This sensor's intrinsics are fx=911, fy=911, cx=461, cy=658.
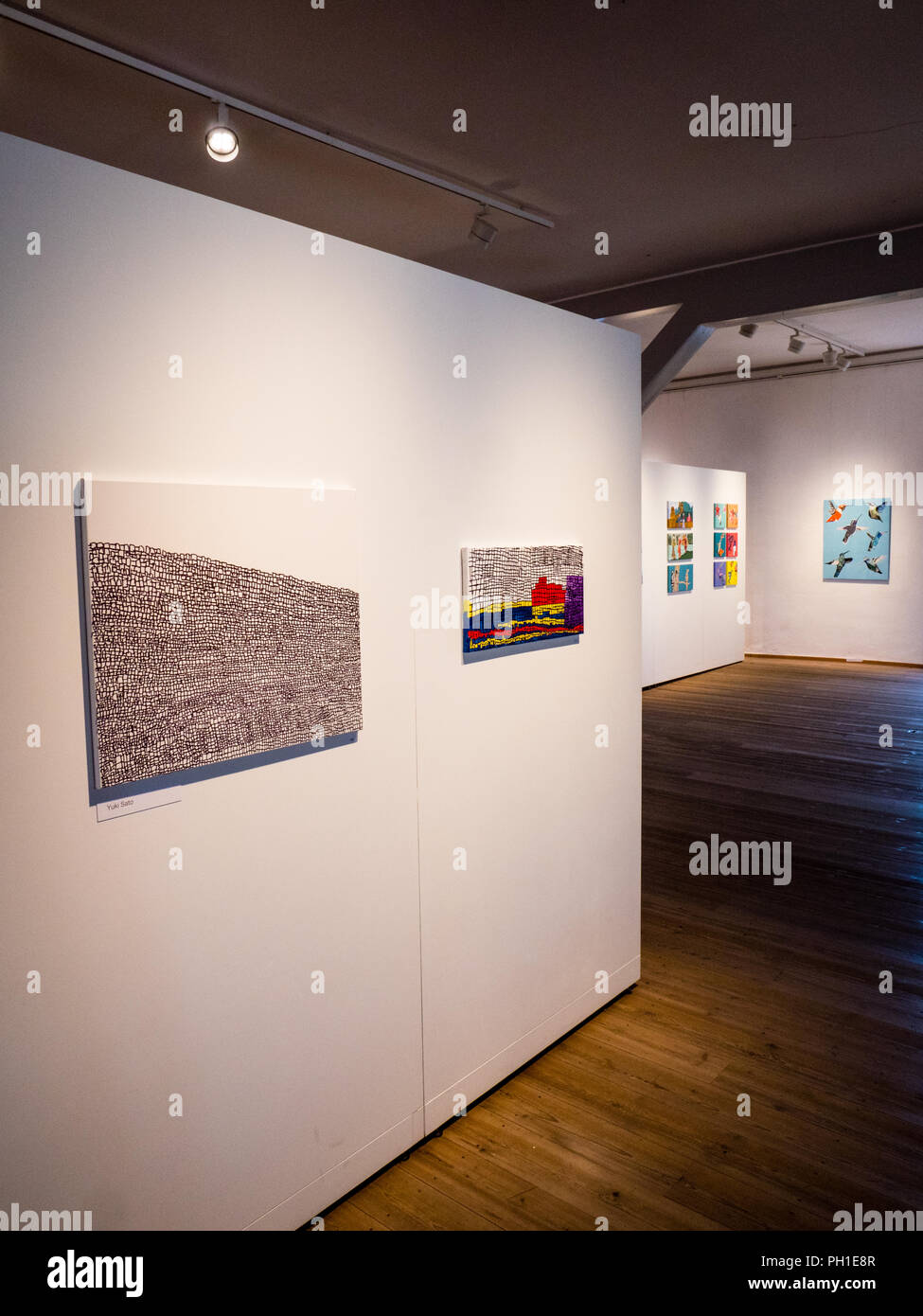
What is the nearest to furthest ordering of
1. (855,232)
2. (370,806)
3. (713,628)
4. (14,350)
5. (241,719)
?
(14,350)
(241,719)
(370,806)
(855,232)
(713,628)

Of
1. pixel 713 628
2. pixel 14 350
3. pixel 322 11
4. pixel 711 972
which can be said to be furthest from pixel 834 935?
pixel 713 628

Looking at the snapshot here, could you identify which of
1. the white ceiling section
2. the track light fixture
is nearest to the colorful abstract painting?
the track light fixture

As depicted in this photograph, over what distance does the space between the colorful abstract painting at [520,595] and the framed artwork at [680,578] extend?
8278 millimetres

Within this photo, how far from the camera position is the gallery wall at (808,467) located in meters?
12.0

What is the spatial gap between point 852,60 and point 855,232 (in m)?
2.60

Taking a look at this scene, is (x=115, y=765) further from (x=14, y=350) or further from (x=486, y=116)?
(x=486, y=116)

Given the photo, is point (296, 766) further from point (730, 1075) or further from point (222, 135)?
point (222, 135)

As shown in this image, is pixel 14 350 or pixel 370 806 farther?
pixel 370 806

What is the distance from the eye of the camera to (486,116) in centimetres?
444

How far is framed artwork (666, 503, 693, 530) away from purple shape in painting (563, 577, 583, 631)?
8.32m

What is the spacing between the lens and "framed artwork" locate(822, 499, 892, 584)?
484 inches

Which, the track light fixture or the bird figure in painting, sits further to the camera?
the bird figure in painting

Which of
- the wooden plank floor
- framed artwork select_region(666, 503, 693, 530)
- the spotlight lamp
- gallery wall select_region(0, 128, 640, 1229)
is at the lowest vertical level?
the wooden plank floor

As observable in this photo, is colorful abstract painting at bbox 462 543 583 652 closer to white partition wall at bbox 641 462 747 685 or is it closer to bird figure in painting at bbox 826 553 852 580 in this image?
white partition wall at bbox 641 462 747 685
